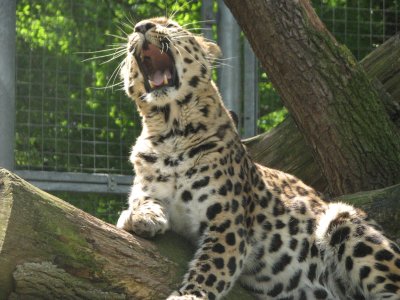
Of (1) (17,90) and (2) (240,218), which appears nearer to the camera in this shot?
(2) (240,218)

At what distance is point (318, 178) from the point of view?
859 cm

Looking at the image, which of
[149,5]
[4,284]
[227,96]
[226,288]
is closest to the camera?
[4,284]

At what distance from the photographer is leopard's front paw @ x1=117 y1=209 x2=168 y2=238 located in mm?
5938

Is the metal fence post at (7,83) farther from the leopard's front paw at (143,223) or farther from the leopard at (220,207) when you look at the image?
the leopard's front paw at (143,223)

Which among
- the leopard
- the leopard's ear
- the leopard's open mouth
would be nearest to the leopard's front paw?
the leopard

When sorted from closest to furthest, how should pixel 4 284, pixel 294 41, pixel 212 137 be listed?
pixel 4 284 < pixel 212 137 < pixel 294 41

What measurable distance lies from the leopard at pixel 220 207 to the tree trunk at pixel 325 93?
0.67 meters

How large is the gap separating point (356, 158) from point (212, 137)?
1.64 m

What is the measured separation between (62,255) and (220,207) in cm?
146

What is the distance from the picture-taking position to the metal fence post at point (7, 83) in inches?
309

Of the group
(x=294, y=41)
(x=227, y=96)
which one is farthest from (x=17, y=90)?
(x=294, y=41)

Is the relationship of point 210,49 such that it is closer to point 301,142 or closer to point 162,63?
point 162,63

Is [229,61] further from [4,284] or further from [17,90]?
[4,284]

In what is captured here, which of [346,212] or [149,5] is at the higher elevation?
[149,5]
